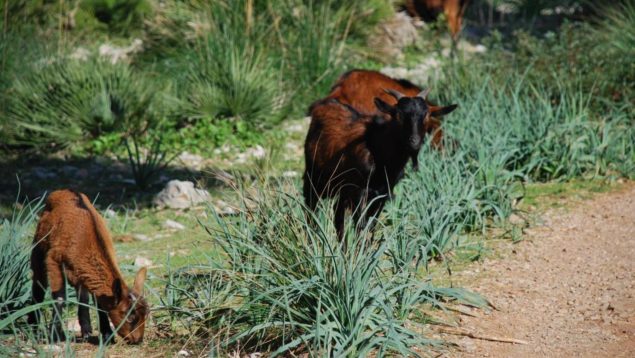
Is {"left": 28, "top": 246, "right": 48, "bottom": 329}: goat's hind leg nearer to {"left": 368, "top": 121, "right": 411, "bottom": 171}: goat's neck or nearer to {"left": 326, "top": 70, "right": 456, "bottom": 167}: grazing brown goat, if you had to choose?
{"left": 368, "top": 121, "right": 411, "bottom": 171}: goat's neck

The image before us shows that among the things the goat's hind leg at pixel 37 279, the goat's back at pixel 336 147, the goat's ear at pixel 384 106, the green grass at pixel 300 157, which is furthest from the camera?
the goat's back at pixel 336 147

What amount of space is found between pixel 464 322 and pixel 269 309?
1299mm

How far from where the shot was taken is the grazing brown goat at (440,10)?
16.8 metres

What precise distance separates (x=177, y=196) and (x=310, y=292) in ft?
15.5

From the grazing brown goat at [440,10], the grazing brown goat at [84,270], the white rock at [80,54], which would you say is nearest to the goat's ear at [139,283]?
the grazing brown goat at [84,270]

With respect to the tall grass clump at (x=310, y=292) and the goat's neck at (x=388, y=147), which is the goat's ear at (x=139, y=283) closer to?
the tall grass clump at (x=310, y=292)

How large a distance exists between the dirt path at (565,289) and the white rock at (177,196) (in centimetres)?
366

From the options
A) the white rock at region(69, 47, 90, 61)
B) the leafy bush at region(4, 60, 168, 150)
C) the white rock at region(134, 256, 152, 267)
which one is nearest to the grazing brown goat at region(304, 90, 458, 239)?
the white rock at region(134, 256, 152, 267)

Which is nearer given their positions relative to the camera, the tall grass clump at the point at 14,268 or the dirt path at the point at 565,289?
the dirt path at the point at 565,289

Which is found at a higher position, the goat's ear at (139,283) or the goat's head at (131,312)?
the goat's ear at (139,283)

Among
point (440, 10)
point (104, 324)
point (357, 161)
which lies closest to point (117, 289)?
point (104, 324)

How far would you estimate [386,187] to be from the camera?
7.61 metres

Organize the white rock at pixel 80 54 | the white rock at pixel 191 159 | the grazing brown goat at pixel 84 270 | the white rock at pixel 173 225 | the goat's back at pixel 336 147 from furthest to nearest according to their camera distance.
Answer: the white rock at pixel 80 54, the white rock at pixel 191 159, the white rock at pixel 173 225, the goat's back at pixel 336 147, the grazing brown goat at pixel 84 270

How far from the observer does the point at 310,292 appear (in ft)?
18.5
